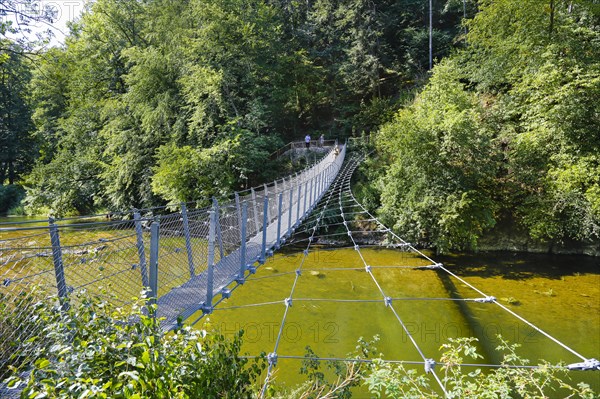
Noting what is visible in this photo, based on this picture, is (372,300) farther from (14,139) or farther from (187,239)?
(14,139)

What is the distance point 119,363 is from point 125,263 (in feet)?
3.09

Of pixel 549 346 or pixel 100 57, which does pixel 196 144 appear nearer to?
pixel 100 57

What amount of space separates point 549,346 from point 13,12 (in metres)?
6.48

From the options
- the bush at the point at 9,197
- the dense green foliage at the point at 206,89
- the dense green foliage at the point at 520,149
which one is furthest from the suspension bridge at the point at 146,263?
the bush at the point at 9,197

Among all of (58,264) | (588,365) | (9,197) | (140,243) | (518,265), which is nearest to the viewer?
(58,264)

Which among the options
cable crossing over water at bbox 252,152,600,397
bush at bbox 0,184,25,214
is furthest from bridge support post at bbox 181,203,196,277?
bush at bbox 0,184,25,214

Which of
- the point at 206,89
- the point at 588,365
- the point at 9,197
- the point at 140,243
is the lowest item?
the point at 9,197

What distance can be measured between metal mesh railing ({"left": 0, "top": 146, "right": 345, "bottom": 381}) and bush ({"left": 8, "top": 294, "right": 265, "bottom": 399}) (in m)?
0.10

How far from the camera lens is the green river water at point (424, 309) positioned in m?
4.51

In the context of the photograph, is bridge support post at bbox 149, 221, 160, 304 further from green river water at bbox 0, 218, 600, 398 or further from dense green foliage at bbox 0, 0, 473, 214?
dense green foliage at bbox 0, 0, 473, 214

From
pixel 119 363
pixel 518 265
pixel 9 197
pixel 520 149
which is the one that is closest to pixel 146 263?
pixel 119 363

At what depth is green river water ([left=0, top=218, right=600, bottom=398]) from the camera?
451 centimetres

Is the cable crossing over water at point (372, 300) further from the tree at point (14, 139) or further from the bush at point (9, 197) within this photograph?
the tree at point (14, 139)

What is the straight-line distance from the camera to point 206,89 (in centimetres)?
1030
